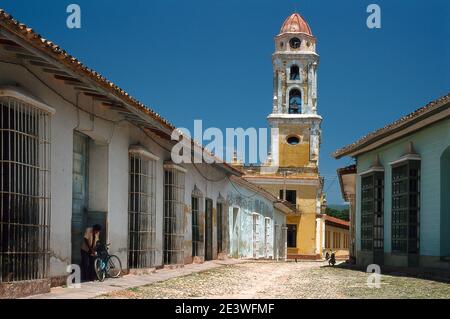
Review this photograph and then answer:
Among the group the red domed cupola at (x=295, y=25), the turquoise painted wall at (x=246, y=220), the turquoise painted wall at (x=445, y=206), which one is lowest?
the turquoise painted wall at (x=246, y=220)

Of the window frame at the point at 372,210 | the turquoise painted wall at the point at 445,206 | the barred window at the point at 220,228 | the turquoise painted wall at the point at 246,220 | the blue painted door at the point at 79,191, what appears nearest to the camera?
the blue painted door at the point at 79,191

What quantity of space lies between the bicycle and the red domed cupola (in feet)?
120

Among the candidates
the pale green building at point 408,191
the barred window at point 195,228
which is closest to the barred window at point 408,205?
the pale green building at point 408,191

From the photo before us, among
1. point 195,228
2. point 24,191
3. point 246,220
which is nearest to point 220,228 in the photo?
point 195,228

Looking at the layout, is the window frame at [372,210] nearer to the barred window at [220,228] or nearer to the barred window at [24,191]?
the barred window at [220,228]

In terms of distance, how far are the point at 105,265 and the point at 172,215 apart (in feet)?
16.2

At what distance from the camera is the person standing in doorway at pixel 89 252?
11.8 meters

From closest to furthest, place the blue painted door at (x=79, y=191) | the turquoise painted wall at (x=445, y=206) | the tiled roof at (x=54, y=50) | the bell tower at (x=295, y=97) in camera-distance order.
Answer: the tiled roof at (x=54, y=50) < the blue painted door at (x=79, y=191) < the turquoise painted wall at (x=445, y=206) < the bell tower at (x=295, y=97)

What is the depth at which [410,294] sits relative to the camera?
10164 millimetres

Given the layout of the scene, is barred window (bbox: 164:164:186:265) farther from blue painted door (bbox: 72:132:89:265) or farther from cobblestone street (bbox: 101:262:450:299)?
blue painted door (bbox: 72:132:89:265)

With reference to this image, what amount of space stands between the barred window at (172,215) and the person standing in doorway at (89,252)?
4.41 metres
